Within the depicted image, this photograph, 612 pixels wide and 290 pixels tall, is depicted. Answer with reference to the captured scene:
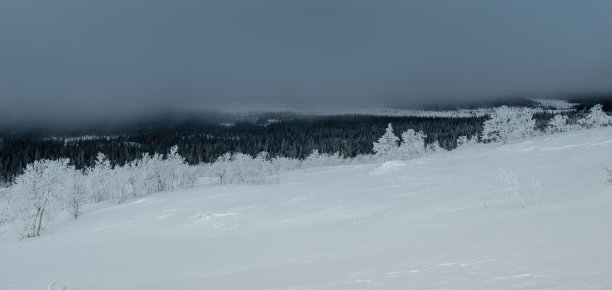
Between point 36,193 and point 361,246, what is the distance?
2292 inches

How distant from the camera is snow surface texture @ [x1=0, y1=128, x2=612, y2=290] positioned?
7555 mm

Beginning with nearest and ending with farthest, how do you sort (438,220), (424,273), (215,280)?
(424,273)
(215,280)
(438,220)

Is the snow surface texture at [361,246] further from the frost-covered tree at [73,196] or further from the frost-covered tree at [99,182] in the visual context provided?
the frost-covered tree at [99,182]

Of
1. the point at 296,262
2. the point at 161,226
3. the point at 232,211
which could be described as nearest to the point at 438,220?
the point at 296,262

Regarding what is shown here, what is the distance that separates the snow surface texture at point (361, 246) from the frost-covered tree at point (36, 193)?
64.5 ft

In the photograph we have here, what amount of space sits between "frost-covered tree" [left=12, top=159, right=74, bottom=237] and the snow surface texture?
19.7 metres

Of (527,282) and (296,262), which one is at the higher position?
(527,282)

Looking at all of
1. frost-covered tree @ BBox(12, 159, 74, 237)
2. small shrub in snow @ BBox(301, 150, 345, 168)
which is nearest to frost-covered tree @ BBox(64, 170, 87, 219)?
frost-covered tree @ BBox(12, 159, 74, 237)

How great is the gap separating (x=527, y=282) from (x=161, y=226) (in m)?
38.2

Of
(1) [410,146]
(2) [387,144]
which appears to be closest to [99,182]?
(2) [387,144]

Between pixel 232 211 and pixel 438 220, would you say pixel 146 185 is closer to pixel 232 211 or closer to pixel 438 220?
pixel 232 211

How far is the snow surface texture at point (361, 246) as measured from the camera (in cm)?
755

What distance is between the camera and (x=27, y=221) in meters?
56.6

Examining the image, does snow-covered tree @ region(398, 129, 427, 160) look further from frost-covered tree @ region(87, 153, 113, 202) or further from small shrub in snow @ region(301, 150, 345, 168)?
frost-covered tree @ region(87, 153, 113, 202)
